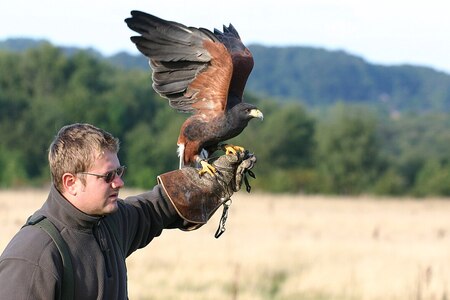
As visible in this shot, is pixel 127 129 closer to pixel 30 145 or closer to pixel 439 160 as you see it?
pixel 30 145

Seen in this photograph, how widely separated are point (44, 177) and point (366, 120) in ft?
68.2

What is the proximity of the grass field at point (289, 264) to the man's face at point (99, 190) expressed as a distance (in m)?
5.98

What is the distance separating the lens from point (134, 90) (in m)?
63.5

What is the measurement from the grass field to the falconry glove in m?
4.83

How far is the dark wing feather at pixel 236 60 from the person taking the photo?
5.19m

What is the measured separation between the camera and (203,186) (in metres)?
4.49

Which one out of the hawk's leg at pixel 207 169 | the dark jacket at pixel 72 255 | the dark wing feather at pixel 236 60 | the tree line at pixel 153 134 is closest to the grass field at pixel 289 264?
the dark wing feather at pixel 236 60

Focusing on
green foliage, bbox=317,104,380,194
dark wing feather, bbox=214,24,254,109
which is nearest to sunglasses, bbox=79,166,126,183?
dark wing feather, bbox=214,24,254,109

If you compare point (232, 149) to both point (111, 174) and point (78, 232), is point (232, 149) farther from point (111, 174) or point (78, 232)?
point (78, 232)

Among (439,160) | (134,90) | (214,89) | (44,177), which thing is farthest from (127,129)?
(214,89)

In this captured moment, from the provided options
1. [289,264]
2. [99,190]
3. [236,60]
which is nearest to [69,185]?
[99,190]

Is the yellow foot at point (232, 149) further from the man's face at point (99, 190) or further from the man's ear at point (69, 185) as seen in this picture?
the man's ear at point (69, 185)

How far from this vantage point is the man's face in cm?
334

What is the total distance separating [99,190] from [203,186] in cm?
117
